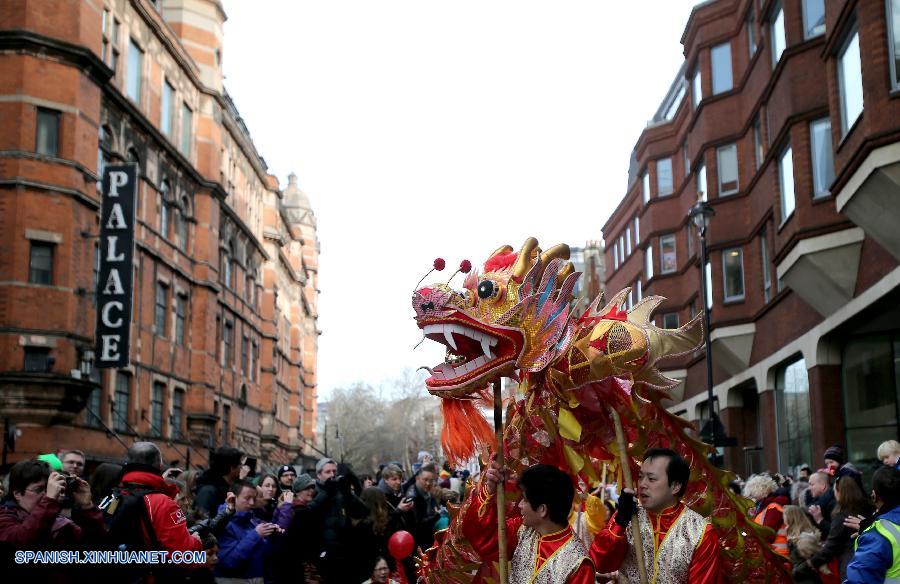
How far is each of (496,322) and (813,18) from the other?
52.4 ft

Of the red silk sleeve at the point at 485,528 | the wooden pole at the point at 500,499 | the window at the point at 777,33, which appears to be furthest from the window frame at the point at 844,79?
the red silk sleeve at the point at 485,528

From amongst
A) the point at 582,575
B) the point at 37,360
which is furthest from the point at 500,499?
the point at 37,360

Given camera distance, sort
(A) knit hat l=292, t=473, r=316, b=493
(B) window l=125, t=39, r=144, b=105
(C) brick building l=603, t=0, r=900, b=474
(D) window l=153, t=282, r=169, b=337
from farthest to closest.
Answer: (D) window l=153, t=282, r=169, b=337 < (B) window l=125, t=39, r=144, b=105 < (C) brick building l=603, t=0, r=900, b=474 < (A) knit hat l=292, t=473, r=316, b=493

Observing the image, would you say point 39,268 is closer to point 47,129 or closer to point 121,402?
point 47,129

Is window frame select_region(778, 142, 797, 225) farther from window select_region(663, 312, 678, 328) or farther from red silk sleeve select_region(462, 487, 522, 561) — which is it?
red silk sleeve select_region(462, 487, 522, 561)

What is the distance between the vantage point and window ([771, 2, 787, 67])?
71.7ft

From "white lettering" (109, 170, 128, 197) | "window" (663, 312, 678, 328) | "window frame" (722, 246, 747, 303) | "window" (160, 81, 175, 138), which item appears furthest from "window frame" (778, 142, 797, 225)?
"window" (160, 81, 175, 138)

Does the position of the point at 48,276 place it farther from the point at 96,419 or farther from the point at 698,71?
the point at 698,71

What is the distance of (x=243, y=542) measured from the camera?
7668 mm

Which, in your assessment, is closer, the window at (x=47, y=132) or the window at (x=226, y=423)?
the window at (x=47, y=132)

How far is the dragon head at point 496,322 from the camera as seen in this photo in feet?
20.6

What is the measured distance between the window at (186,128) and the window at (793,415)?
879 inches

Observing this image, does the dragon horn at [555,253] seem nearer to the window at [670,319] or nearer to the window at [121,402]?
the window at [121,402]

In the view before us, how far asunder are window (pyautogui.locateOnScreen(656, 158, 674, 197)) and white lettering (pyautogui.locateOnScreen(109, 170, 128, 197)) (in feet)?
66.1
